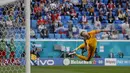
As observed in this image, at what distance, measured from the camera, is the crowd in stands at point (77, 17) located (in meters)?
20.1

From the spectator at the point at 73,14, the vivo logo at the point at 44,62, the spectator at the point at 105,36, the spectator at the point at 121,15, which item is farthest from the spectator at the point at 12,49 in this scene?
the spectator at the point at 121,15

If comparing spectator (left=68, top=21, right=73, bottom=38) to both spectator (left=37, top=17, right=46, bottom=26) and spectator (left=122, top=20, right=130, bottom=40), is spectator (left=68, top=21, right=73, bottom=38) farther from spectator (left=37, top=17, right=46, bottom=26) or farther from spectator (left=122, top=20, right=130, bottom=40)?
spectator (left=122, top=20, right=130, bottom=40)

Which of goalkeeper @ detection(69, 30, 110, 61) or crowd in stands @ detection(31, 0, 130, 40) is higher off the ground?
crowd in stands @ detection(31, 0, 130, 40)

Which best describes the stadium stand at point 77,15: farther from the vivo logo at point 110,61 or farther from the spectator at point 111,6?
the vivo logo at point 110,61

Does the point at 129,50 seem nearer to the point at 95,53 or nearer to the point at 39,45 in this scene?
the point at 95,53

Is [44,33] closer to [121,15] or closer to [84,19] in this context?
[84,19]

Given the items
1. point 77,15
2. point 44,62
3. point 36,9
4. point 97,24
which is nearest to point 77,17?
point 77,15

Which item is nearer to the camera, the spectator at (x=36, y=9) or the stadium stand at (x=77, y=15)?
the stadium stand at (x=77, y=15)

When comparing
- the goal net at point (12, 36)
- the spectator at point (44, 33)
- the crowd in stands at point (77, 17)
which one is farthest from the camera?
the crowd in stands at point (77, 17)

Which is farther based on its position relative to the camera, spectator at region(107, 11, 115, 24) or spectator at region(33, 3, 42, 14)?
spectator at region(107, 11, 115, 24)

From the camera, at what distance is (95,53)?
19.7m

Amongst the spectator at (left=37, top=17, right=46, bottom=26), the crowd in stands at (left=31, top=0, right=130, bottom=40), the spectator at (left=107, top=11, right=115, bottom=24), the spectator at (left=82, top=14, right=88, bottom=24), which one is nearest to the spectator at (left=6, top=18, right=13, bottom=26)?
the crowd in stands at (left=31, top=0, right=130, bottom=40)

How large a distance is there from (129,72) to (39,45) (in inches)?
186

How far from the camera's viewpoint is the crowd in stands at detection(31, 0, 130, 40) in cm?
2006
